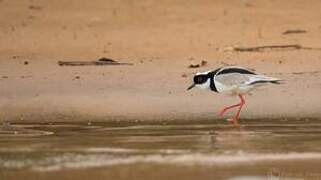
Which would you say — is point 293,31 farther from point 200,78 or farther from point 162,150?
point 162,150

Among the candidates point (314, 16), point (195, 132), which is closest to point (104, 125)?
point (195, 132)

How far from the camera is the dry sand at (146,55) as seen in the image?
1095cm

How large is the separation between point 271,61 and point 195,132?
393 centimetres

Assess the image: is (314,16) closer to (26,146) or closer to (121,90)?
(121,90)

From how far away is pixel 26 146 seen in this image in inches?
346

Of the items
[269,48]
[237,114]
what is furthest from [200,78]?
[269,48]

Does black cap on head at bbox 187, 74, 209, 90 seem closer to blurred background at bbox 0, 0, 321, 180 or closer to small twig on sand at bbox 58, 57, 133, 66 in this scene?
blurred background at bbox 0, 0, 321, 180

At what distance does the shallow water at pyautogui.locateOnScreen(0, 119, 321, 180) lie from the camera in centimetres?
752

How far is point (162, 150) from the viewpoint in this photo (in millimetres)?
8492

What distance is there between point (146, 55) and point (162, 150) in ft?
18.2

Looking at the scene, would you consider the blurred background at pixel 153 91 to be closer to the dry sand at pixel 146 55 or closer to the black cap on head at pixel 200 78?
the dry sand at pixel 146 55

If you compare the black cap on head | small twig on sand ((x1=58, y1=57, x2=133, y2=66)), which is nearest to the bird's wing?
the black cap on head

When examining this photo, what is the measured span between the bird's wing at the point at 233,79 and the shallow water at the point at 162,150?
49 cm

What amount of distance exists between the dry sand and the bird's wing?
348mm
